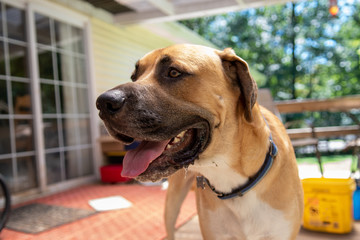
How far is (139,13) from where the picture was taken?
20.5 ft

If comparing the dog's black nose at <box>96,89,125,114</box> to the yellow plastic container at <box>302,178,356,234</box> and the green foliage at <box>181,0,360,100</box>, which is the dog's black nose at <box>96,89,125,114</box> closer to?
the yellow plastic container at <box>302,178,356,234</box>

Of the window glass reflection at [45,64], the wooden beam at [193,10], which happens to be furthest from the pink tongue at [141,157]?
the wooden beam at [193,10]

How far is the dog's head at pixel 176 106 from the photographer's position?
1243mm

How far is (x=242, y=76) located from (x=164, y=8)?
15.2ft

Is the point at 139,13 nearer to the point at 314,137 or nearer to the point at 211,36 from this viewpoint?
the point at 314,137

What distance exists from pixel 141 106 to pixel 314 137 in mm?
3966

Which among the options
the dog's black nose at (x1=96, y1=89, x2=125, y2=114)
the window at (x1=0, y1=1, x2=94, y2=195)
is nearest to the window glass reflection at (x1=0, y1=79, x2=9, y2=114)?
the window at (x1=0, y1=1, x2=94, y2=195)

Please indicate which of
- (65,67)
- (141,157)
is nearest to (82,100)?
(65,67)

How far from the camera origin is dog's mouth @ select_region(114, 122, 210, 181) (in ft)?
4.45

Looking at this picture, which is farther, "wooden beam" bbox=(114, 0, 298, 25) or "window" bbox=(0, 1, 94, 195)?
"wooden beam" bbox=(114, 0, 298, 25)

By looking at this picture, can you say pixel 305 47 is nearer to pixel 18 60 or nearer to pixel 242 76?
pixel 18 60

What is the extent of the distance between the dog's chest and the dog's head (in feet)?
1.21

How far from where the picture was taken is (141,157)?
1396 mm

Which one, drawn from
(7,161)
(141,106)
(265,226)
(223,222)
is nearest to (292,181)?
(265,226)
